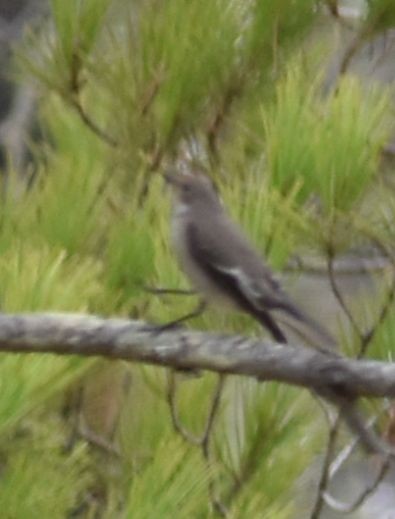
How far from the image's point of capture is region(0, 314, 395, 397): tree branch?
45.1 inches

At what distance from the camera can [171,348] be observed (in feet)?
3.92

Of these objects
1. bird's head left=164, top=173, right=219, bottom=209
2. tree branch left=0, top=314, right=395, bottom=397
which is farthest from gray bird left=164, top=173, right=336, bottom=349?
tree branch left=0, top=314, right=395, bottom=397

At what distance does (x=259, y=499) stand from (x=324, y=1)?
624mm

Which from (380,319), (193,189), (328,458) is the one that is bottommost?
(328,458)

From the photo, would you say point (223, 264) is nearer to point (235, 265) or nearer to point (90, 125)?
point (235, 265)

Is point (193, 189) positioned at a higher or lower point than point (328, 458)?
higher

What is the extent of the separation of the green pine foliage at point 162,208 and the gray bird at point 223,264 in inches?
0.9

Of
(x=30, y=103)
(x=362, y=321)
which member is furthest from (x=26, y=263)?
(x=30, y=103)

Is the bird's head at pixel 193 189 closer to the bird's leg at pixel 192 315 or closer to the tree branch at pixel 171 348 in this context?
the bird's leg at pixel 192 315

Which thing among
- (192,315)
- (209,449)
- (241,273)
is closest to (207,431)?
(209,449)

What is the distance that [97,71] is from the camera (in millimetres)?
1581

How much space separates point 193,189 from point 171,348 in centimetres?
49

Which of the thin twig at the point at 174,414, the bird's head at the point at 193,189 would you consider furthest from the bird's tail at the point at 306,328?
the bird's head at the point at 193,189

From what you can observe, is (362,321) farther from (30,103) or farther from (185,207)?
(30,103)
